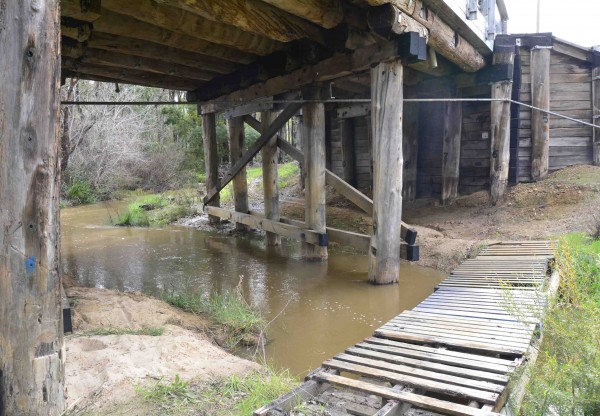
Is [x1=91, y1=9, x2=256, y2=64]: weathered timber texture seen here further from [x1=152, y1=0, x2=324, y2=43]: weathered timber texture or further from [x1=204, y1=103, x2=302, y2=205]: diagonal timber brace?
[x1=204, y1=103, x2=302, y2=205]: diagonal timber brace

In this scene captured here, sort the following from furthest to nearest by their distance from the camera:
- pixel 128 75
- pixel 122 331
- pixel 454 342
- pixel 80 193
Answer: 1. pixel 80 193
2. pixel 128 75
3. pixel 122 331
4. pixel 454 342

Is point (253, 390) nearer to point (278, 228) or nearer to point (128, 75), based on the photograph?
point (278, 228)

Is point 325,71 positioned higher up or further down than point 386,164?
higher up

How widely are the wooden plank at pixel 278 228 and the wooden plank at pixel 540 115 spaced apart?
4969 mm

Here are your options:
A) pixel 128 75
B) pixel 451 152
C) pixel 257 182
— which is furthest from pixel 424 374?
pixel 257 182

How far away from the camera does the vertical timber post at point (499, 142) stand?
8.37 metres

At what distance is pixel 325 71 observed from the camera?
586 cm

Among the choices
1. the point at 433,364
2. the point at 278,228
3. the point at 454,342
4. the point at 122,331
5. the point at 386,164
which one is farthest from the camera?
the point at 278,228

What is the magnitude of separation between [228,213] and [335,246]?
2.47 metres

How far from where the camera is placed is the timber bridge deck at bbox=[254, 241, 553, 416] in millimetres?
2232

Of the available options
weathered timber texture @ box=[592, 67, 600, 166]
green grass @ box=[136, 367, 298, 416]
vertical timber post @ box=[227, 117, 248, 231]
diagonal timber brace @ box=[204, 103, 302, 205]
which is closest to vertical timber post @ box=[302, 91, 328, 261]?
diagonal timber brace @ box=[204, 103, 302, 205]

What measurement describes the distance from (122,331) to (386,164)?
330 cm

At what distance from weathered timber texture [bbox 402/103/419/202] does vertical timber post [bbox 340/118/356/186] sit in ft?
6.29

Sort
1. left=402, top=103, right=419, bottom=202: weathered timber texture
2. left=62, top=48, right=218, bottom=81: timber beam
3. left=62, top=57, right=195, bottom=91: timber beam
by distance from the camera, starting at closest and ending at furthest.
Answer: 1. left=62, top=48, right=218, bottom=81: timber beam
2. left=62, top=57, right=195, bottom=91: timber beam
3. left=402, top=103, right=419, bottom=202: weathered timber texture
